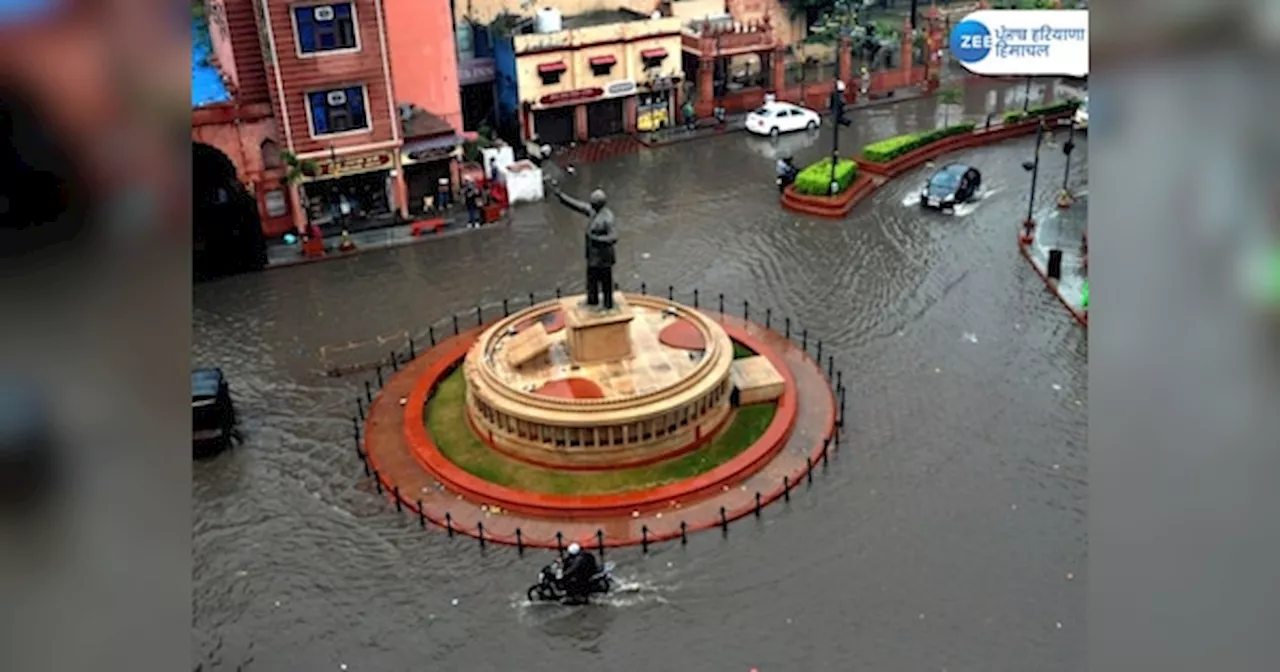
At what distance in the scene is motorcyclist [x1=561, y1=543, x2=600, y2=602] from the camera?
63.1ft

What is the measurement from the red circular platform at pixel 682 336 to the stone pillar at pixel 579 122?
2149 centimetres

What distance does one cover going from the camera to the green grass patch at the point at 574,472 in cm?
2280

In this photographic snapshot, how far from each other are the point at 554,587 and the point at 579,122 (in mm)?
30376

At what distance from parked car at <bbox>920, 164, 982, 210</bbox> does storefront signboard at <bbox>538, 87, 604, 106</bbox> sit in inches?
585

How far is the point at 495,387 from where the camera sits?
78.6ft

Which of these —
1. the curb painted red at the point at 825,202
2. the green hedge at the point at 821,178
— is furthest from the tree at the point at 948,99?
the curb painted red at the point at 825,202

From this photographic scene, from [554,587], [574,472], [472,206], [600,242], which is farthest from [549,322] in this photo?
[472,206]

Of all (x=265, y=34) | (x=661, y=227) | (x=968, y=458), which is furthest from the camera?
(x=661, y=227)

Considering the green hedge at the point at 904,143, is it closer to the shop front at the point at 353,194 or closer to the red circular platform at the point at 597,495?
the shop front at the point at 353,194
